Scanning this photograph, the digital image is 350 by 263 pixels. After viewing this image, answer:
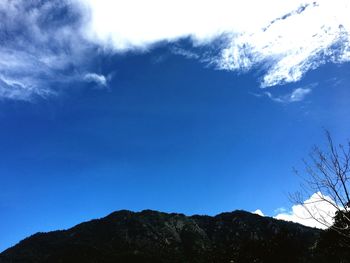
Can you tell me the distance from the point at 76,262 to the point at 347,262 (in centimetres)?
15943

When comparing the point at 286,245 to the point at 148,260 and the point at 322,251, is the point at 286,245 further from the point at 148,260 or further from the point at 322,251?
the point at 148,260

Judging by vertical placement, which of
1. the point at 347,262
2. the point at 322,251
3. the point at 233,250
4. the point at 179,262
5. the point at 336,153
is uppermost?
the point at 179,262

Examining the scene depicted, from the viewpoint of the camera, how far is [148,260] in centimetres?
19900

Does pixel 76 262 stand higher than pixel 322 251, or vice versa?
pixel 76 262

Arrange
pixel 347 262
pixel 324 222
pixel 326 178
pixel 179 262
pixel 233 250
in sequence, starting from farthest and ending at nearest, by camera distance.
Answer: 1. pixel 179 262
2. pixel 233 250
3. pixel 347 262
4. pixel 326 178
5. pixel 324 222

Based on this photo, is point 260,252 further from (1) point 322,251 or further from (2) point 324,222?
(2) point 324,222

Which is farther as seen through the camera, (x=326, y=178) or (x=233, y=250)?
(x=233, y=250)

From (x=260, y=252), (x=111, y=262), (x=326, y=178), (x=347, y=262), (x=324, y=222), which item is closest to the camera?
(x=324, y=222)

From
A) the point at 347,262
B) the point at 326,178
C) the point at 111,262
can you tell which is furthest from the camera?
the point at 111,262

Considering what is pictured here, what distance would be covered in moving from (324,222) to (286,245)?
9516cm

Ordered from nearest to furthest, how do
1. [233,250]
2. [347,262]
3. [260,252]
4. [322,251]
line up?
[347,262], [322,251], [260,252], [233,250]

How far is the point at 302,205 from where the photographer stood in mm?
13961

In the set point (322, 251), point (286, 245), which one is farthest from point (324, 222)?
point (286, 245)

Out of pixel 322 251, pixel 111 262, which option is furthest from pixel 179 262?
pixel 322 251
